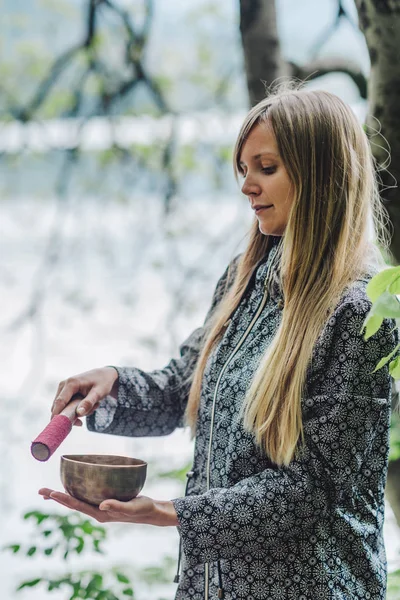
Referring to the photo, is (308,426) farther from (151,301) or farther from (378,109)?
(151,301)

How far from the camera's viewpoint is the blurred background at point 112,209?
3389mm

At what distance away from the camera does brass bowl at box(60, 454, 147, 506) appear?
113cm

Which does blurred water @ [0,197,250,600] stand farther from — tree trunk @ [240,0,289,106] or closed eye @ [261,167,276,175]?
closed eye @ [261,167,276,175]

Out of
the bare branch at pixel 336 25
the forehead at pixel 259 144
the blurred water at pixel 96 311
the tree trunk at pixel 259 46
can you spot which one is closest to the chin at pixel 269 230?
the forehead at pixel 259 144

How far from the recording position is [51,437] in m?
1.16

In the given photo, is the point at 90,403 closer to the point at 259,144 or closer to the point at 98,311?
the point at 259,144

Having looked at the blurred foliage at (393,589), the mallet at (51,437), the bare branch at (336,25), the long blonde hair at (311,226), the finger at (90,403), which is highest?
the bare branch at (336,25)

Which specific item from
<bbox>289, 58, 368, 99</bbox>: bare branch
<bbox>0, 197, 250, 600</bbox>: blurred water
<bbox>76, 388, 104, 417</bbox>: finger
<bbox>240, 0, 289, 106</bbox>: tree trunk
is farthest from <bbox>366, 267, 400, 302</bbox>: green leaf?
<bbox>0, 197, 250, 600</bbox>: blurred water

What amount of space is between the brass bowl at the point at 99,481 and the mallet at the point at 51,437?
0.04 meters

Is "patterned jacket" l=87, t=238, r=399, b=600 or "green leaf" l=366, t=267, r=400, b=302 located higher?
"green leaf" l=366, t=267, r=400, b=302

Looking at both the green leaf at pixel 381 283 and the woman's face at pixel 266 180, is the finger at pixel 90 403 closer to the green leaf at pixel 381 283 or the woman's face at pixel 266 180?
the woman's face at pixel 266 180

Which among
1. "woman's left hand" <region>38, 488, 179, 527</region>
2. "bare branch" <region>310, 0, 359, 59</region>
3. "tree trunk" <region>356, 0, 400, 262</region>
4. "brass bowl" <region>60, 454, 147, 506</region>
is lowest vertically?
"woman's left hand" <region>38, 488, 179, 527</region>

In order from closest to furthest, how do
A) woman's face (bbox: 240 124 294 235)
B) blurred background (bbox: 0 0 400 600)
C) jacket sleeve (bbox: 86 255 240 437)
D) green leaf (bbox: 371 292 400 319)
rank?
green leaf (bbox: 371 292 400 319), woman's face (bbox: 240 124 294 235), jacket sleeve (bbox: 86 255 240 437), blurred background (bbox: 0 0 400 600)

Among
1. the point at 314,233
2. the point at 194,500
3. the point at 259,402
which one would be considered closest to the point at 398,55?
the point at 314,233
